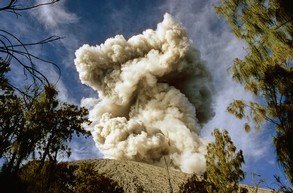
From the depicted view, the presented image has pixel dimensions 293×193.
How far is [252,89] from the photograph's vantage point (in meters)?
9.33

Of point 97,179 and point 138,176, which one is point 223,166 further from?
point 138,176

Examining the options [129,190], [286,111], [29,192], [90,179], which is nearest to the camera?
[286,111]

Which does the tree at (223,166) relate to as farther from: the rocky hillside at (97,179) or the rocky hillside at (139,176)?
the rocky hillside at (139,176)

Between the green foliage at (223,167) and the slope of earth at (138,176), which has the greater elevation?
the slope of earth at (138,176)

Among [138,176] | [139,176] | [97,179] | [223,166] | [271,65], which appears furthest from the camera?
[139,176]

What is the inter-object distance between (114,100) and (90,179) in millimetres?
56012

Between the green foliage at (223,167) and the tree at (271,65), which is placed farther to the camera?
the green foliage at (223,167)

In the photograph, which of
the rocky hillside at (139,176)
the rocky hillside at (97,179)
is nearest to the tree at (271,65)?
the rocky hillside at (97,179)

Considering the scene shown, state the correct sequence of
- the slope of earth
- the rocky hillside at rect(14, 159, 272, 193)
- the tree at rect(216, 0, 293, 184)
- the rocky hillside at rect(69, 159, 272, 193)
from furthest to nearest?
1. the slope of earth
2. the rocky hillside at rect(69, 159, 272, 193)
3. the rocky hillside at rect(14, 159, 272, 193)
4. the tree at rect(216, 0, 293, 184)

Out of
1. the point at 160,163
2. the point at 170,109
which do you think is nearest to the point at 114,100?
the point at 170,109

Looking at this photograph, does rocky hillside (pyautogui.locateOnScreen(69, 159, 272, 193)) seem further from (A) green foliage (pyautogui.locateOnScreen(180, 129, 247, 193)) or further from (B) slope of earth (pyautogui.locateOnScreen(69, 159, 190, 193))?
(A) green foliage (pyautogui.locateOnScreen(180, 129, 247, 193))

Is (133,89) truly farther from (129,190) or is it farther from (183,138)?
(129,190)

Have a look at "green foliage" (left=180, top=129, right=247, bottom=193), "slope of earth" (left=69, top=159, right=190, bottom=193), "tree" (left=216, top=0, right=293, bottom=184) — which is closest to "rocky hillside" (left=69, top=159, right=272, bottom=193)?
"slope of earth" (left=69, top=159, right=190, bottom=193)

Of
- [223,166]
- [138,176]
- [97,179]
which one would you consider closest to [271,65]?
[223,166]
